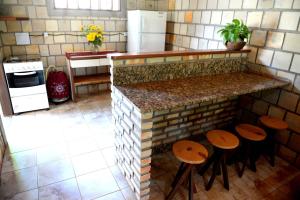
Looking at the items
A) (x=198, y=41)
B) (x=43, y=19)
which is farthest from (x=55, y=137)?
(x=198, y=41)

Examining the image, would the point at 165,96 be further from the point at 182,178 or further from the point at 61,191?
the point at 61,191

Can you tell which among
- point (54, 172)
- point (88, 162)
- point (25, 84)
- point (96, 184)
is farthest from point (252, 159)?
point (25, 84)

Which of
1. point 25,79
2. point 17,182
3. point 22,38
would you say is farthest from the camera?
point 22,38

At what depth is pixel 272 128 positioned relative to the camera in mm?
2092

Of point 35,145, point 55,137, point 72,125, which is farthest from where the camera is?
point 72,125

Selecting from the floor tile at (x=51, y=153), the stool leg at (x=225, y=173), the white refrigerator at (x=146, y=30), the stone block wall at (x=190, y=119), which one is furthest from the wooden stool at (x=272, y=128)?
the white refrigerator at (x=146, y=30)

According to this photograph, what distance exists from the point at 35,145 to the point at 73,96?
4.32 feet

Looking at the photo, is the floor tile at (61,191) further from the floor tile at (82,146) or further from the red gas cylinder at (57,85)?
the red gas cylinder at (57,85)

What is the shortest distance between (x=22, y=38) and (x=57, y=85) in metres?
0.90

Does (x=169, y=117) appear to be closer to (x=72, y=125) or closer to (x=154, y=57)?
(x=154, y=57)

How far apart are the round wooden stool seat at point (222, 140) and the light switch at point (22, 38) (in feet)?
10.4

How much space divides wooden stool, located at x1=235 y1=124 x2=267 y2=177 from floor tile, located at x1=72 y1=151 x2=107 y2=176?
1.43m

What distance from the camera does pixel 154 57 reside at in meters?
1.88

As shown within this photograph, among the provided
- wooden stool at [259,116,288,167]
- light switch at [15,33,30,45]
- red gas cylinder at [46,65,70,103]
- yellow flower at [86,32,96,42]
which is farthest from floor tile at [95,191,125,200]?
light switch at [15,33,30,45]
